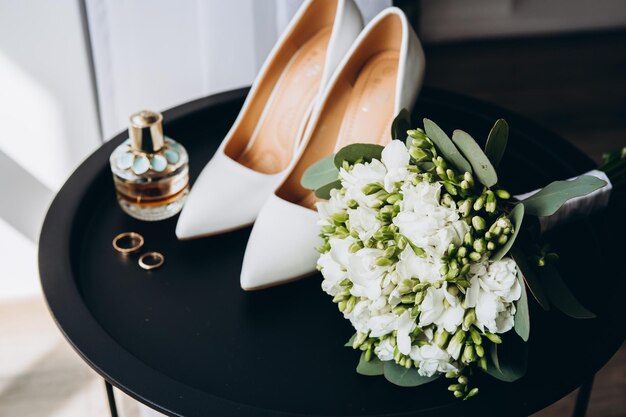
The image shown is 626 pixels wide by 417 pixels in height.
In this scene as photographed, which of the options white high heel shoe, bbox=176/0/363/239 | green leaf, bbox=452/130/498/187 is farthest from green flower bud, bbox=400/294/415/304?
white high heel shoe, bbox=176/0/363/239

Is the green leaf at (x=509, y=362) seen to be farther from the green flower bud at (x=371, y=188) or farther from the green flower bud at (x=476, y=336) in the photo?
the green flower bud at (x=371, y=188)

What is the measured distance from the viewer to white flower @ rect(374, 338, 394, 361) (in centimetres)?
57

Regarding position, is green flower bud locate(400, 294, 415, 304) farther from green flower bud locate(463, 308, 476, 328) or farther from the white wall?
the white wall

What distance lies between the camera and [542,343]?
0.62 meters

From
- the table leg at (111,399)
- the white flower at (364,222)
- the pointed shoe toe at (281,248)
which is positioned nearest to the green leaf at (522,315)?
the white flower at (364,222)

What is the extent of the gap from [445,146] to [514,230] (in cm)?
9

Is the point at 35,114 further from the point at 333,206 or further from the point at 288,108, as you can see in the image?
the point at 333,206

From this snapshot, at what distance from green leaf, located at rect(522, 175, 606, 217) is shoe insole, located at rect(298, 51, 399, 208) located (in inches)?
10.5

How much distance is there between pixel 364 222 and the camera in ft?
1.83

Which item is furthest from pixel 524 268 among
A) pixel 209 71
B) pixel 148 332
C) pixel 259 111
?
pixel 209 71

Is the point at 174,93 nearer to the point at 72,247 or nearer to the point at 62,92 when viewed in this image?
the point at 62,92

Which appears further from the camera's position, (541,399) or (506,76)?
(506,76)

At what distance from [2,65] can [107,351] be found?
0.56 m

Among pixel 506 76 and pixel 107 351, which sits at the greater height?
pixel 107 351
